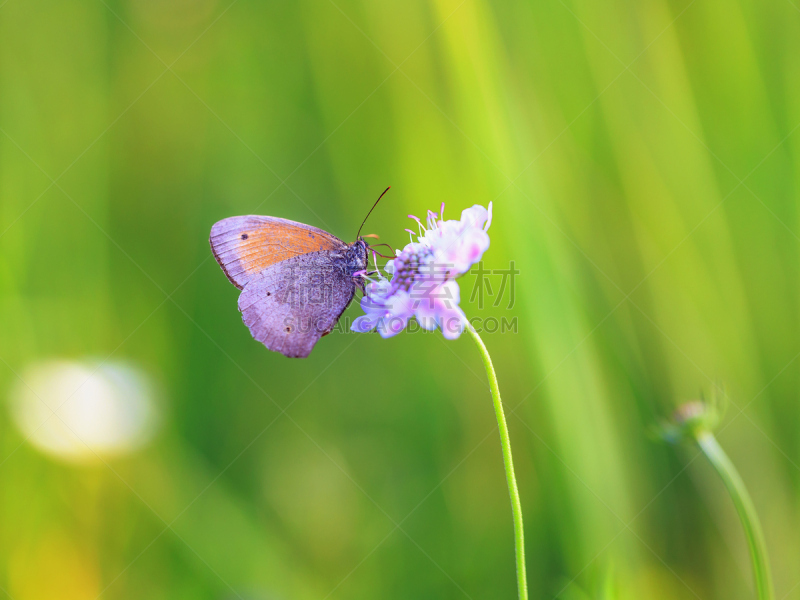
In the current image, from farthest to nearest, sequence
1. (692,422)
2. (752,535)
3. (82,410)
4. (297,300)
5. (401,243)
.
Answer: (401,243), (82,410), (297,300), (692,422), (752,535)

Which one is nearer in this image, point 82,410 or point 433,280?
point 433,280

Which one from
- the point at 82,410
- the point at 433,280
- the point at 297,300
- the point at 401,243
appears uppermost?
the point at 401,243

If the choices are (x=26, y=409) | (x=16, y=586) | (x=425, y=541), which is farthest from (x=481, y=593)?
(x=26, y=409)

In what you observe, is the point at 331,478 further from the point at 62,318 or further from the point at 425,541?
the point at 62,318

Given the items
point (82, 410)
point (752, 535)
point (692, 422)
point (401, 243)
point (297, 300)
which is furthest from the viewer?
point (401, 243)

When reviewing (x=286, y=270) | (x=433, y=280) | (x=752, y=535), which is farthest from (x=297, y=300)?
(x=752, y=535)

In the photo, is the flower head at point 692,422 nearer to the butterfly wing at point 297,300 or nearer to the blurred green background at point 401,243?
the blurred green background at point 401,243

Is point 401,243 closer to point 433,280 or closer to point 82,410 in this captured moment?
point 433,280
